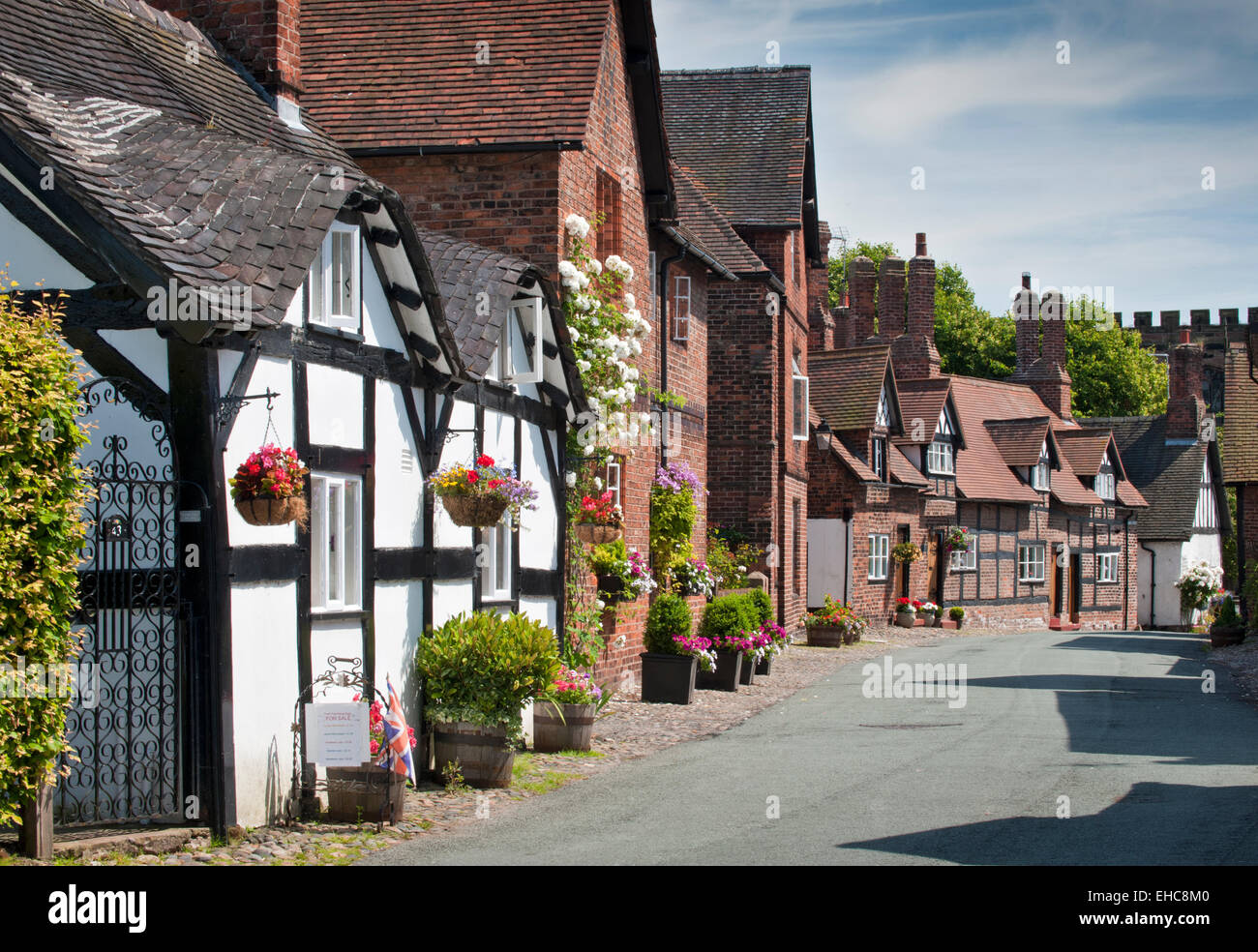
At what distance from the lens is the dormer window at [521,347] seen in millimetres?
14336

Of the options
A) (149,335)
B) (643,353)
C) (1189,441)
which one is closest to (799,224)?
(643,353)

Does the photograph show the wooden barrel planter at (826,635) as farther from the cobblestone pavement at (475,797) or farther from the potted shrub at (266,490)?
the potted shrub at (266,490)

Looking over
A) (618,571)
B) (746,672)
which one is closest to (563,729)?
(618,571)

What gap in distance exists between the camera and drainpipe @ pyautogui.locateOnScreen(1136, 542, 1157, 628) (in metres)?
54.8

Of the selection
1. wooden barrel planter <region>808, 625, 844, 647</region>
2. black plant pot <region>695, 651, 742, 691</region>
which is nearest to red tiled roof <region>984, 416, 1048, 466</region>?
wooden barrel planter <region>808, 625, 844, 647</region>

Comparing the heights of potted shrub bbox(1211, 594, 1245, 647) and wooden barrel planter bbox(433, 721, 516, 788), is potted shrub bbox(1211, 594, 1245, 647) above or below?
below

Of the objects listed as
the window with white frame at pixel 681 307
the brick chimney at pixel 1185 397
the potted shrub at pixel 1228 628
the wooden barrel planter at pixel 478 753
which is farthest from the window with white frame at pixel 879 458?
the wooden barrel planter at pixel 478 753

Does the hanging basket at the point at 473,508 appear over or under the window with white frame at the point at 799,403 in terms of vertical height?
under

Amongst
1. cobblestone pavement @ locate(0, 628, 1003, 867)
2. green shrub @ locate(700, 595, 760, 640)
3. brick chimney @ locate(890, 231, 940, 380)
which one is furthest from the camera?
brick chimney @ locate(890, 231, 940, 380)

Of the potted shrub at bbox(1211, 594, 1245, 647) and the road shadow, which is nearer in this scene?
the road shadow

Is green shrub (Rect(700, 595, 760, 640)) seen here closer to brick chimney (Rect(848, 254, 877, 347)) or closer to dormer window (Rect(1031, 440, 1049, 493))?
brick chimney (Rect(848, 254, 877, 347))

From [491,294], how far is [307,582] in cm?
440

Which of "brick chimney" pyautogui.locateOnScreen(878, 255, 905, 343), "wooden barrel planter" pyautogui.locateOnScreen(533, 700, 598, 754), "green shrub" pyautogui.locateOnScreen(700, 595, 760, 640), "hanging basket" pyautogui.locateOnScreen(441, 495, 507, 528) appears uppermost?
"brick chimney" pyautogui.locateOnScreen(878, 255, 905, 343)

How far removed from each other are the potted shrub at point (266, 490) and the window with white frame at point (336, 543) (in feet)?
5.09
